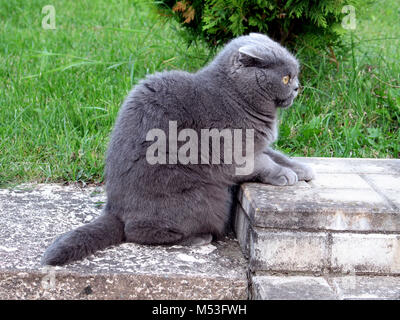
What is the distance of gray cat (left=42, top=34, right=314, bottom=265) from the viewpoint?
→ 8.08 ft

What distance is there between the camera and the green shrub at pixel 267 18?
141 inches

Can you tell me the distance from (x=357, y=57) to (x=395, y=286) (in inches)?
103

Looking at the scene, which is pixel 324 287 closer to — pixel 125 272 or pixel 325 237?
pixel 325 237

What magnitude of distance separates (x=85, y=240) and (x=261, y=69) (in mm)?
1103

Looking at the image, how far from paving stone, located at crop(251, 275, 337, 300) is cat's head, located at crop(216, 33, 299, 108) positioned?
83 centimetres

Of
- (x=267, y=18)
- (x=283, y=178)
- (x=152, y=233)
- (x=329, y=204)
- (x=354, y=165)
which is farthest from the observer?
(x=267, y=18)

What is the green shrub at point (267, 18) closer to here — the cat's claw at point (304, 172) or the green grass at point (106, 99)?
the green grass at point (106, 99)

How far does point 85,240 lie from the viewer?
236 centimetres

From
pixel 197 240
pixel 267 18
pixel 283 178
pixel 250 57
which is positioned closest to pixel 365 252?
pixel 283 178

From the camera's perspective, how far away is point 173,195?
2469mm

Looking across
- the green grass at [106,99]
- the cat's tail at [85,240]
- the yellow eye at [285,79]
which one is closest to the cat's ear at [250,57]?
the yellow eye at [285,79]

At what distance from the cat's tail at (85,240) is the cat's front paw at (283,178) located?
741 millimetres
